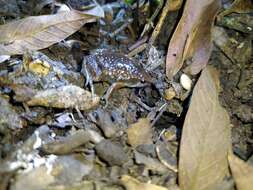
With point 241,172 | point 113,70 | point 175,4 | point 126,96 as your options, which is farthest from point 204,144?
point 175,4

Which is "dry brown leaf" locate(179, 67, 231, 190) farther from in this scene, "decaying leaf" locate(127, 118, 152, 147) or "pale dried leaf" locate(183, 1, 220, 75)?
"pale dried leaf" locate(183, 1, 220, 75)

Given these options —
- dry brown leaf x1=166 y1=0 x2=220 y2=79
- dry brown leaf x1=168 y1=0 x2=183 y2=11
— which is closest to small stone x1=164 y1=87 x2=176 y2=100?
dry brown leaf x1=166 y1=0 x2=220 y2=79

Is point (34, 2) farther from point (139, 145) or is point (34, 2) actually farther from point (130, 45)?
point (139, 145)

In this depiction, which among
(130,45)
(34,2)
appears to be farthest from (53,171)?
(34,2)

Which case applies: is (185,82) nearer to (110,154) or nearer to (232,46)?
(232,46)

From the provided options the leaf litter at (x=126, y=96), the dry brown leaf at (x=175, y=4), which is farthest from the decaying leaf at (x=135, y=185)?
the dry brown leaf at (x=175, y=4)

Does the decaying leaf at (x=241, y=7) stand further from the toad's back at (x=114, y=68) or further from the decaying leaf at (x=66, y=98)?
the decaying leaf at (x=66, y=98)

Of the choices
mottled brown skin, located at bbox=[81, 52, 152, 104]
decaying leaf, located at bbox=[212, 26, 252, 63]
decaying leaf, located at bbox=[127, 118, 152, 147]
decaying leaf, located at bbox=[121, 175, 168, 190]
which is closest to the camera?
decaying leaf, located at bbox=[121, 175, 168, 190]
